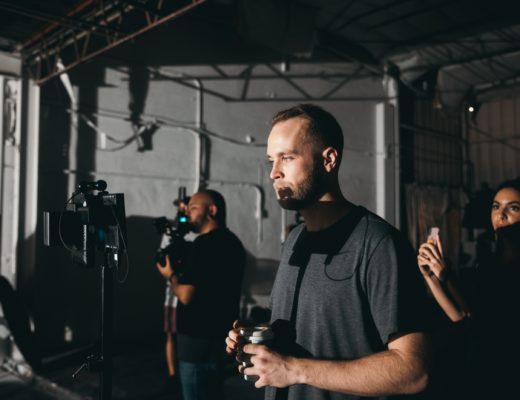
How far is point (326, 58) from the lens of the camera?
875 centimetres

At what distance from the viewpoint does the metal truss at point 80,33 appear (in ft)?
14.6

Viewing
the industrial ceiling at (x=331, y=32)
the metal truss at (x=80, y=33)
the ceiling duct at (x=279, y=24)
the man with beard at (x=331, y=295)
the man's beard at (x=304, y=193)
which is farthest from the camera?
the ceiling duct at (x=279, y=24)

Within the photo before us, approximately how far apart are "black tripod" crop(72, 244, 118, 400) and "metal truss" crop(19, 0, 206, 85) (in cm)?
278

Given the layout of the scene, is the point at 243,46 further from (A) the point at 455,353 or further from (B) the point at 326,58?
(A) the point at 455,353

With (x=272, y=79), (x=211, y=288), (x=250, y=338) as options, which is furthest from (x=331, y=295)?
(x=272, y=79)

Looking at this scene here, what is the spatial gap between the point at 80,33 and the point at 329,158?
192 inches

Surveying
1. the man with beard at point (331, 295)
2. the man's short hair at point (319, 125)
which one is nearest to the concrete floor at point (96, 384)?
the man with beard at point (331, 295)

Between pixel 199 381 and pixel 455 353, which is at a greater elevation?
→ pixel 199 381

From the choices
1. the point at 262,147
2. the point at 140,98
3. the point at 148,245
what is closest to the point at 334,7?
the point at 262,147

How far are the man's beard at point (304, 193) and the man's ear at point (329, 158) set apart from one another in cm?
4

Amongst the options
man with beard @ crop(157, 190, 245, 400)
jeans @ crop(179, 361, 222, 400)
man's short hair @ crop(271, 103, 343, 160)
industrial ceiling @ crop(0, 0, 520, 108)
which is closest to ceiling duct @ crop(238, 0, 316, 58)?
industrial ceiling @ crop(0, 0, 520, 108)

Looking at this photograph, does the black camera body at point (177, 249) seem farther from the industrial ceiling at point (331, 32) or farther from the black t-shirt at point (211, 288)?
the industrial ceiling at point (331, 32)

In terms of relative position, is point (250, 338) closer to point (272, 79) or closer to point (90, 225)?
point (90, 225)

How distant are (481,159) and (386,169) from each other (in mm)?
4150
